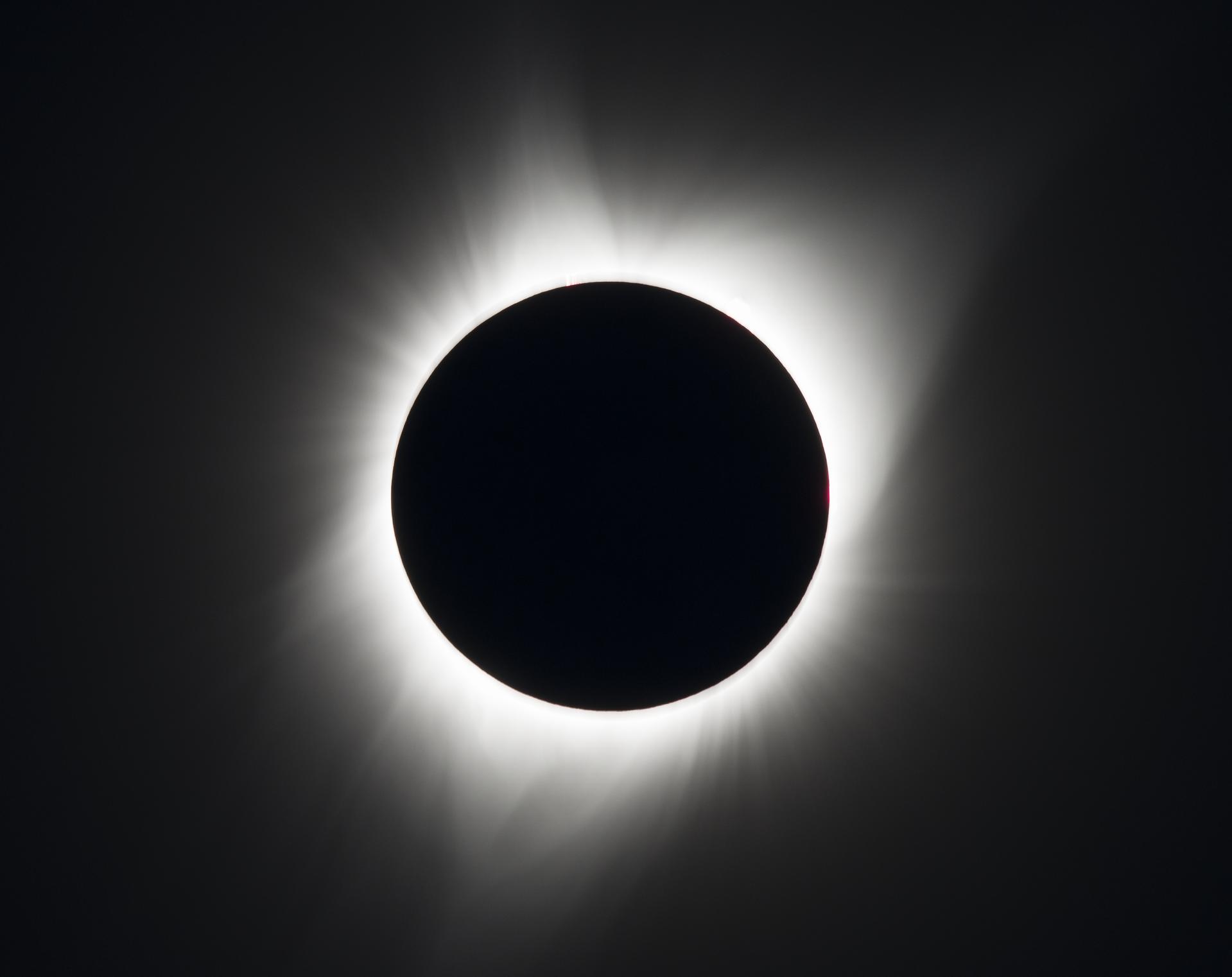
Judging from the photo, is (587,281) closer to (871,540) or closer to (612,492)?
(612,492)

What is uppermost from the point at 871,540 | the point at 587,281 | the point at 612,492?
the point at 587,281

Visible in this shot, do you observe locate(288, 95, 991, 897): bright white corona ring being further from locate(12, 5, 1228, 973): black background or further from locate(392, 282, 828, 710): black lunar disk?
locate(392, 282, 828, 710): black lunar disk

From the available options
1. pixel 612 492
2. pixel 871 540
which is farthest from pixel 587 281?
pixel 871 540

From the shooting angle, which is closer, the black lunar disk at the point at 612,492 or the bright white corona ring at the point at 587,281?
the black lunar disk at the point at 612,492

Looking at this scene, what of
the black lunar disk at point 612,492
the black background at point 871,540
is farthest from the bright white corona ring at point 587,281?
the black lunar disk at point 612,492

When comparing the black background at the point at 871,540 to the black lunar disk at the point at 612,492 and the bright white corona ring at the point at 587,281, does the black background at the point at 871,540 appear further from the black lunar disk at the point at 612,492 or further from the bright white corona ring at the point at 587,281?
the black lunar disk at the point at 612,492
